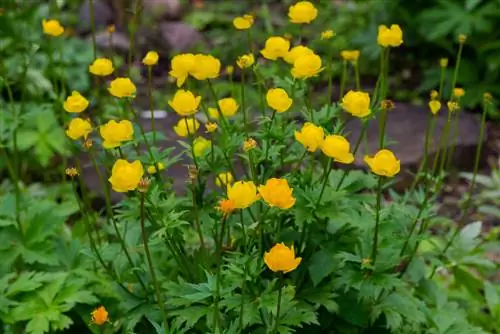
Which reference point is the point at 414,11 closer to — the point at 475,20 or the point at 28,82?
Answer: the point at 475,20

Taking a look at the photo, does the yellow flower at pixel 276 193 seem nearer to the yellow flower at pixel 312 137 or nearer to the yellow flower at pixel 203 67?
the yellow flower at pixel 312 137

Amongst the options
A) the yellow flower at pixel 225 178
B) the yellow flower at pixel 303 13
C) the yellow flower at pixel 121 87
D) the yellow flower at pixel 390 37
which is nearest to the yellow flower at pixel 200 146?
the yellow flower at pixel 225 178

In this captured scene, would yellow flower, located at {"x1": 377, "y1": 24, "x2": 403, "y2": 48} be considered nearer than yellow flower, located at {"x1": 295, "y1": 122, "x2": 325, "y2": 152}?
No

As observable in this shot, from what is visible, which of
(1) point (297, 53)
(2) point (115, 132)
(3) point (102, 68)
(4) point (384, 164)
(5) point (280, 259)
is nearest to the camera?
(5) point (280, 259)

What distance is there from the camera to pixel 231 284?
5.32 feet

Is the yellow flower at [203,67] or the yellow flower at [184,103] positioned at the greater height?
the yellow flower at [203,67]

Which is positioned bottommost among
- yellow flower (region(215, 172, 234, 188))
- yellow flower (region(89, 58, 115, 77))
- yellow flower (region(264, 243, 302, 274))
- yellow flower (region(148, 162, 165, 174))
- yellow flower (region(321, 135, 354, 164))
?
yellow flower (region(215, 172, 234, 188))

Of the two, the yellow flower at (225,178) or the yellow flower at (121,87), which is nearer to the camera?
the yellow flower at (121,87)

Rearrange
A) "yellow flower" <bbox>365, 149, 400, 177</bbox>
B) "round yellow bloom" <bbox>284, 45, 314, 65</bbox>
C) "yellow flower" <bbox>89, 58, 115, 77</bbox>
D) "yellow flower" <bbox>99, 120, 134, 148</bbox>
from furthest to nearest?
"yellow flower" <bbox>89, 58, 115, 77</bbox> < "round yellow bloom" <bbox>284, 45, 314, 65</bbox> < "yellow flower" <bbox>99, 120, 134, 148</bbox> < "yellow flower" <bbox>365, 149, 400, 177</bbox>

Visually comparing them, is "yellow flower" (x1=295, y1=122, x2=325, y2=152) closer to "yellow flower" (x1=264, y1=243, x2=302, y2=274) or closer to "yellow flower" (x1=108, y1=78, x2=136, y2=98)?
"yellow flower" (x1=264, y1=243, x2=302, y2=274)

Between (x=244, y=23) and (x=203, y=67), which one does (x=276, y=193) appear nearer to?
(x=203, y=67)

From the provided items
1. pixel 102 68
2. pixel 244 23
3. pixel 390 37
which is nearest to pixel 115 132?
pixel 102 68

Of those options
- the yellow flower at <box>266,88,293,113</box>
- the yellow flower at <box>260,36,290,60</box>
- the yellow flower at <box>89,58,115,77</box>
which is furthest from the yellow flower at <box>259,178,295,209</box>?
the yellow flower at <box>89,58,115,77</box>

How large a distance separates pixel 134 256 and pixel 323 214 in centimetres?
56
